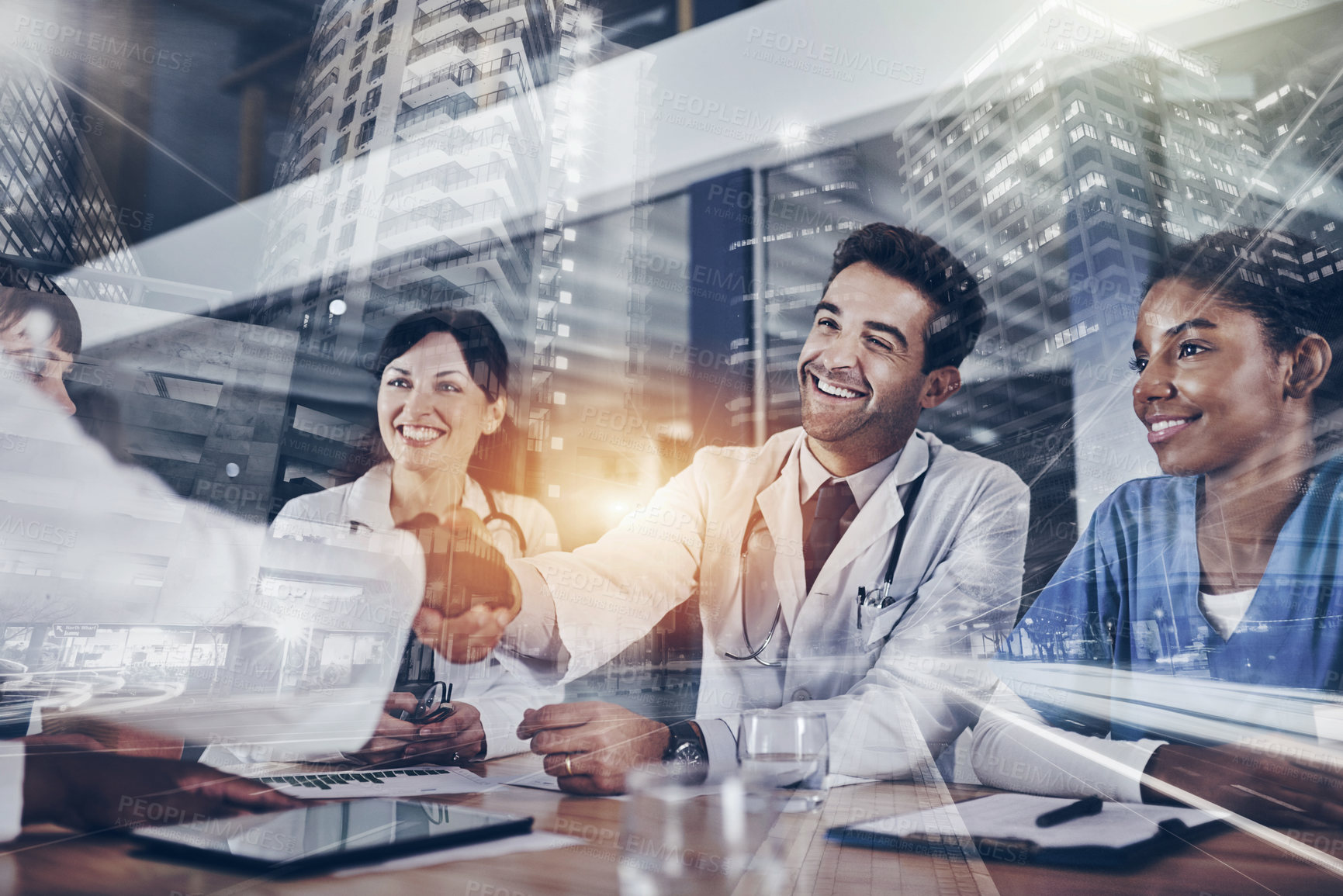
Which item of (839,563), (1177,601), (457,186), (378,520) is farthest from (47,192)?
(1177,601)

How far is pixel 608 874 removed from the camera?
84cm

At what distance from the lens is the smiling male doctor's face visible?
2.44 metres

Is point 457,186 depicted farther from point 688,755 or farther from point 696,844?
point 696,844

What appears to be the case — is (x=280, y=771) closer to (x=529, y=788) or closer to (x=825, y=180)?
(x=529, y=788)

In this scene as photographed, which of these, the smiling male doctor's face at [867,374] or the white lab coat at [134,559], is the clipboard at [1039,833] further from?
the white lab coat at [134,559]

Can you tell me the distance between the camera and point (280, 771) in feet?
6.40

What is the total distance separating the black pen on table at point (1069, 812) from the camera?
3.43 feet

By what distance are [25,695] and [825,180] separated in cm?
339

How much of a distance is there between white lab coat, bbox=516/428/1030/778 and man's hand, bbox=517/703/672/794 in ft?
0.47

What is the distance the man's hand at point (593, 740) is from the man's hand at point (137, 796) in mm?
779

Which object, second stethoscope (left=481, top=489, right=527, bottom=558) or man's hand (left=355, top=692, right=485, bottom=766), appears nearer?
man's hand (left=355, top=692, right=485, bottom=766)

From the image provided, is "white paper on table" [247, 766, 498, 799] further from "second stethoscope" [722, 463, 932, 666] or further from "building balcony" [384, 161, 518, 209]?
"building balcony" [384, 161, 518, 209]

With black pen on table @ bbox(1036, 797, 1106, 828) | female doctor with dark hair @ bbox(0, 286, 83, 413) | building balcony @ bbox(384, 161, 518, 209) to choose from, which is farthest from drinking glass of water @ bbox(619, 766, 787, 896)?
female doctor with dark hair @ bbox(0, 286, 83, 413)

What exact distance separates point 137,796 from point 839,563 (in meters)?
1.88
